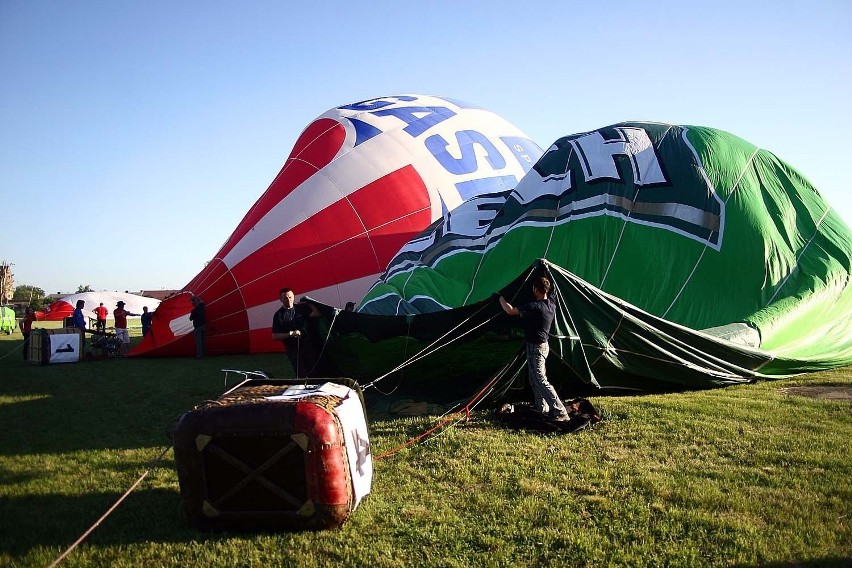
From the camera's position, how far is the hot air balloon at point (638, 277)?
235 inches

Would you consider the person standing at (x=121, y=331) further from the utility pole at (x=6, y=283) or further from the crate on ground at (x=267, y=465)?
the utility pole at (x=6, y=283)

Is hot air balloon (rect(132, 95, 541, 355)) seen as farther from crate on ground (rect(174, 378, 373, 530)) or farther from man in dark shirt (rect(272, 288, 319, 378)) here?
crate on ground (rect(174, 378, 373, 530))

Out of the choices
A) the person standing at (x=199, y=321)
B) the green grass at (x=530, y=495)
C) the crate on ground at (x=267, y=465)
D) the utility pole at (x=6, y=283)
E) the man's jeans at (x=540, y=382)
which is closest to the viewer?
the green grass at (x=530, y=495)

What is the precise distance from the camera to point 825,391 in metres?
6.20

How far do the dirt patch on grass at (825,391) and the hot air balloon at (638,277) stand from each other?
35 cm

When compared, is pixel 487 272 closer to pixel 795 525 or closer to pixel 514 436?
pixel 514 436

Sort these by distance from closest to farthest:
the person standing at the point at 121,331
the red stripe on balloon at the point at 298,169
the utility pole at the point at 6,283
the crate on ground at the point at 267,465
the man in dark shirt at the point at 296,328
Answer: the crate on ground at the point at 267,465 → the man in dark shirt at the point at 296,328 → the red stripe on balloon at the point at 298,169 → the person standing at the point at 121,331 → the utility pole at the point at 6,283

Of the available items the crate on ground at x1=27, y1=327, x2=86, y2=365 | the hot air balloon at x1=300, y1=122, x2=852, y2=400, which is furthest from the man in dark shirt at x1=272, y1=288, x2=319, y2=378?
the crate on ground at x1=27, y1=327, x2=86, y2=365

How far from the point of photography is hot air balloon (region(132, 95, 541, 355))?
1084 cm

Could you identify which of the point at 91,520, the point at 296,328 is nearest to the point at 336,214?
the point at 296,328

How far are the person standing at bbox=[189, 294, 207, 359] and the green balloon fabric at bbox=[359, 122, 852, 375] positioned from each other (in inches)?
150

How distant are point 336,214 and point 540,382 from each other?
247 inches

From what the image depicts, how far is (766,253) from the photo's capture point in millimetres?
7285

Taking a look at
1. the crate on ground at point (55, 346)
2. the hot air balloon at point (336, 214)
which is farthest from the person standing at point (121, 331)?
the hot air balloon at point (336, 214)
